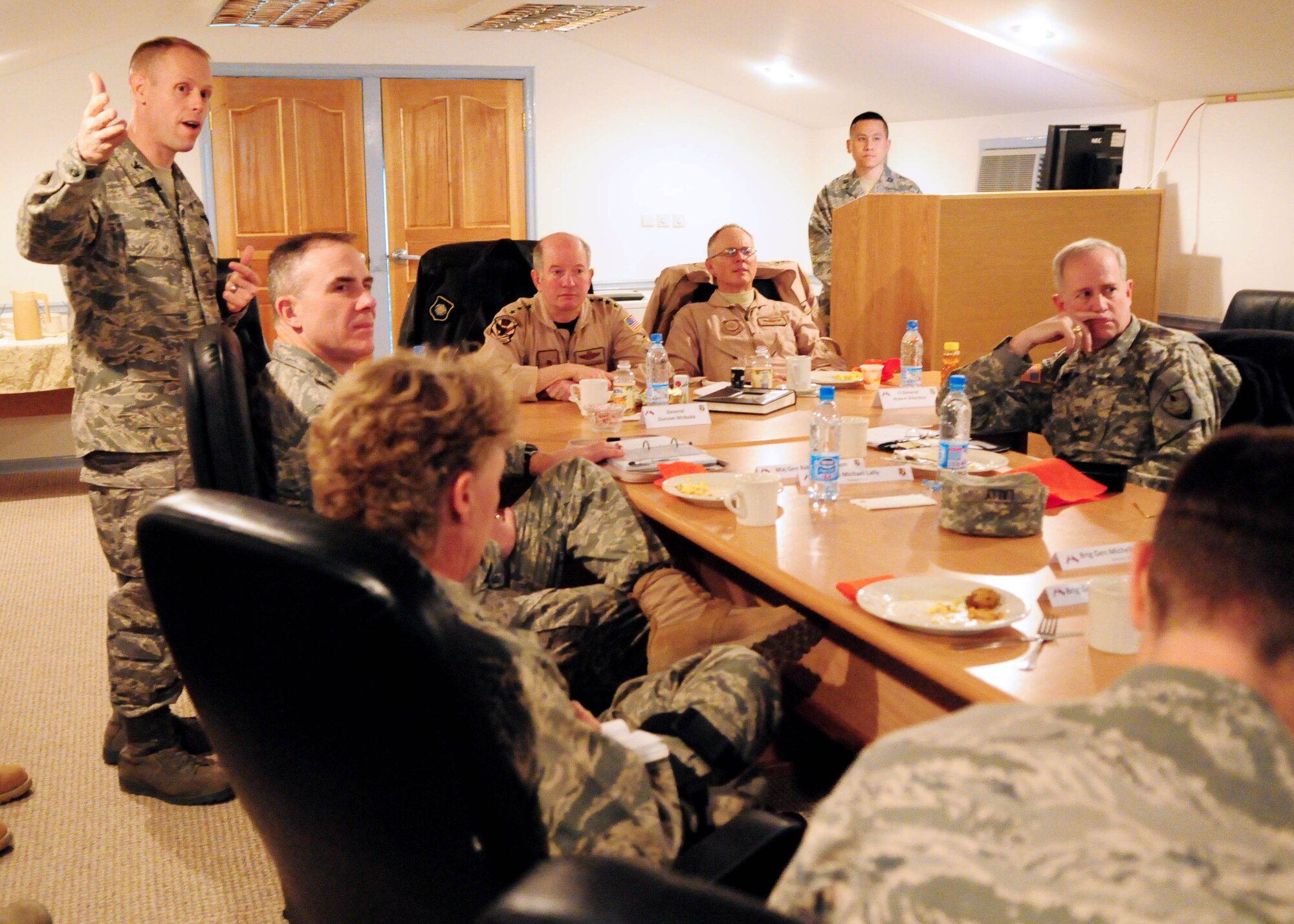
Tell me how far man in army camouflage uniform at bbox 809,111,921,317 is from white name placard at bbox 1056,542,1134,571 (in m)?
4.10

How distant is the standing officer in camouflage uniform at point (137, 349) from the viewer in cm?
248

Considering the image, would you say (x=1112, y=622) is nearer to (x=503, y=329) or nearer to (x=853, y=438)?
(x=853, y=438)

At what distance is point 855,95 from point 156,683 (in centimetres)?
577

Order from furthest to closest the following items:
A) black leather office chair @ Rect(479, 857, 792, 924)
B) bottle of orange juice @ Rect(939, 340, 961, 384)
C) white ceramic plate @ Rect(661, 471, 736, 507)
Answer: bottle of orange juice @ Rect(939, 340, 961, 384) → white ceramic plate @ Rect(661, 471, 736, 507) → black leather office chair @ Rect(479, 857, 792, 924)

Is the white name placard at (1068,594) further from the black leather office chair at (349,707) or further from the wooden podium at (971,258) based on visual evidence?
the wooden podium at (971,258)

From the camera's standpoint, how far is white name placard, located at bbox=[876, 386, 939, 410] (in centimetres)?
324

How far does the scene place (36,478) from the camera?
5582mm

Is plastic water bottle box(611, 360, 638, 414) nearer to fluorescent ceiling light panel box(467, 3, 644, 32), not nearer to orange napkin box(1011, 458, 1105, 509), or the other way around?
orange napkin box(1011, 458, 1105, 509)

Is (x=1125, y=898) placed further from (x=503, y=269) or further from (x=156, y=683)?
(x=503, y=269)

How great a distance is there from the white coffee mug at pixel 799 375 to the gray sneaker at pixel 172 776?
198 cm

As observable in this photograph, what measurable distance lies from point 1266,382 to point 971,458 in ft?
2.72

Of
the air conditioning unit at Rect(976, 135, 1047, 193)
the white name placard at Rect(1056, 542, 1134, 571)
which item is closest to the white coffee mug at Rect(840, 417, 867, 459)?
the white name placard at Rect(1056, 542, 1134, 571)

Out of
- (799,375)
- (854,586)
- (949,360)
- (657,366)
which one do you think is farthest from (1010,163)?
(854,586)

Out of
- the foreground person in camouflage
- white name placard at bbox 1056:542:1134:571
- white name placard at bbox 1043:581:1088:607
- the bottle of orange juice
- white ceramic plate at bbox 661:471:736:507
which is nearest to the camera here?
the foreground person in camouflage
